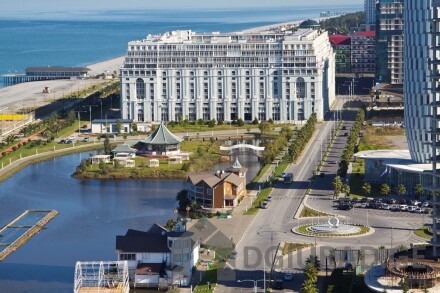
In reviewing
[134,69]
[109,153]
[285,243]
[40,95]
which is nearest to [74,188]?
[109,153]

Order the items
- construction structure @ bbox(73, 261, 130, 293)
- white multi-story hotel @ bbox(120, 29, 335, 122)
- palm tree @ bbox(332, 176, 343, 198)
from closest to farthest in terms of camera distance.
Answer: construction structure @ bbox(73, 261, 130, 293), palm tree @ bbox(332, 176, 343, 198), white multi-story hotel @ bbox(120, 29, 335, 122)

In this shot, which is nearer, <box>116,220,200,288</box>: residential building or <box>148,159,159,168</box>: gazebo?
<box>116,220,200,288</box>: residential building

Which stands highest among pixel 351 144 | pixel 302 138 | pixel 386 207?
pixel 302 138

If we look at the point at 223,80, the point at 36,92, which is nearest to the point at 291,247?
the point at 223,80

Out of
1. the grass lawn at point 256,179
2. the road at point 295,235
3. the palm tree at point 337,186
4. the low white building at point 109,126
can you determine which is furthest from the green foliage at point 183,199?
→ the low white building at point 109,126

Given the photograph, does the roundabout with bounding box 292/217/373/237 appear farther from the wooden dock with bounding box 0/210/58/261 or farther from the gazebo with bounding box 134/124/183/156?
the gazebo with bounding box 134/124/183/156

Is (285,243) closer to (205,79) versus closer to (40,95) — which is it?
(205,79)

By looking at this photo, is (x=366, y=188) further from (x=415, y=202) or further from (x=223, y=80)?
(x=223, y=80)

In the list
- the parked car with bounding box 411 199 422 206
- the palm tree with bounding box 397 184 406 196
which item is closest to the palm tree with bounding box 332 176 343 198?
the palm tree with bounding box 397 184 406 196
